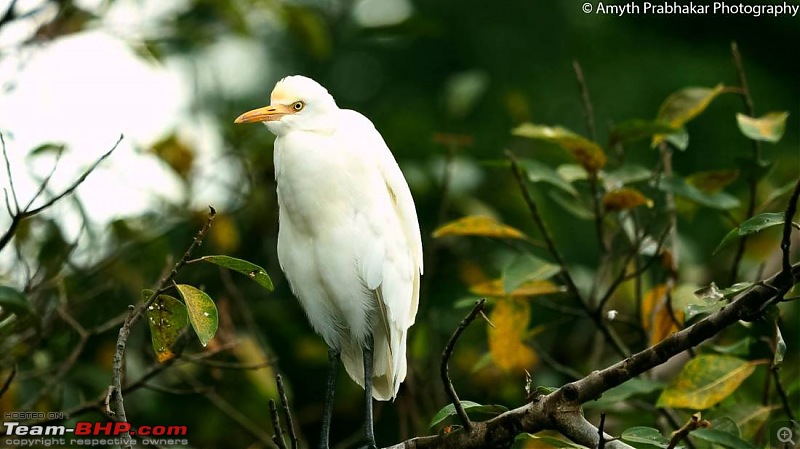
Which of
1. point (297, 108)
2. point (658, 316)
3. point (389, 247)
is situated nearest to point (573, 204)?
point (658, 316)

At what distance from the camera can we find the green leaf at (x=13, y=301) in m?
2.48

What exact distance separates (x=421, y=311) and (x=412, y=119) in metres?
1.13

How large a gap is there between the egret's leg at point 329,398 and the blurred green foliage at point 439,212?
0.80 feet

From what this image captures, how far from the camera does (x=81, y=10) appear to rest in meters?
3.96

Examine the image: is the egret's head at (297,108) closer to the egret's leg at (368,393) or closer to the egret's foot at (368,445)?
the egret's leg at (368,393)

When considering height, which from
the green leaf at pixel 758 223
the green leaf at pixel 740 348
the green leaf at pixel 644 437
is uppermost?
the green leaf at pixel 758 223

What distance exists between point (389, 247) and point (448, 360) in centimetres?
111

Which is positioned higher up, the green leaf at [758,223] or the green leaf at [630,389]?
the green leaf at [758,223]

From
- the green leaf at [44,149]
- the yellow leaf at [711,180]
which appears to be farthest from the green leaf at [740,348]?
the green leaf at [44,149]

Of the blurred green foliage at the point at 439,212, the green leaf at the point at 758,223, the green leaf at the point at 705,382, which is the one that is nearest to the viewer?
the green leaf at the point at 758,223

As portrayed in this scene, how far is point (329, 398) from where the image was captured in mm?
3227

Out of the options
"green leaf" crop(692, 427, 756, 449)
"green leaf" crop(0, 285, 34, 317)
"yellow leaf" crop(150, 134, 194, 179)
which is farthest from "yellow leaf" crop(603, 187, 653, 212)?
"yellow leaf" crop(150, 134, 194, 179)

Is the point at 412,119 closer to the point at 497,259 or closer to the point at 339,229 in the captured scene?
the point at 497,259

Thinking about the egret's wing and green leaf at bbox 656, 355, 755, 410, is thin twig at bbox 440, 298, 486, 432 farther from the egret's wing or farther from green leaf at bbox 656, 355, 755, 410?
the egret's wing
